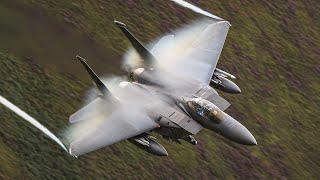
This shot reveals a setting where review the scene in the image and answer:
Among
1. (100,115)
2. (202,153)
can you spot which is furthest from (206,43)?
(100,115)

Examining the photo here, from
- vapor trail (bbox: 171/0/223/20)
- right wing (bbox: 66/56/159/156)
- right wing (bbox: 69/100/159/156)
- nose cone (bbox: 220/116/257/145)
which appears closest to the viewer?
right wing (bbox: 69/100/159/156)

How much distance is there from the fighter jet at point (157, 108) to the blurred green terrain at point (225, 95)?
2716 millimetres

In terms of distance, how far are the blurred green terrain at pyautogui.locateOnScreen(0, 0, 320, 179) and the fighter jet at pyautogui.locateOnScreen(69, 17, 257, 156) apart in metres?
2.72

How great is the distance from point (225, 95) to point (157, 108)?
9.67 meters

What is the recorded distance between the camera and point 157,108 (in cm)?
3145

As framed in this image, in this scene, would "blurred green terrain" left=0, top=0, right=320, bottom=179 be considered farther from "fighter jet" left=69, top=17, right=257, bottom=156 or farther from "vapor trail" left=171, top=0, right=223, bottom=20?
"fighter jet" left=69, top=17, right=257, bottom=156

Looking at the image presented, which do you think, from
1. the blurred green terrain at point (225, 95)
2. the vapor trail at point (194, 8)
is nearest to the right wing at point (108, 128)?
the blurred green terrain at point (225, 95)

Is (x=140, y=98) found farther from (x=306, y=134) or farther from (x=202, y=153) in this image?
(x=306, y=134)

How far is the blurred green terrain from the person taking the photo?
106ft

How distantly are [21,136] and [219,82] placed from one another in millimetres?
11369

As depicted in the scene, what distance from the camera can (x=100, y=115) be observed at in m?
31.6

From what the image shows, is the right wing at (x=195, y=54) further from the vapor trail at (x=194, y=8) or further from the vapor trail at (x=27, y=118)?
the vapor trail at (x=27, y=118)

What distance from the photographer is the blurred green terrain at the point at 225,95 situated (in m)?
32.2

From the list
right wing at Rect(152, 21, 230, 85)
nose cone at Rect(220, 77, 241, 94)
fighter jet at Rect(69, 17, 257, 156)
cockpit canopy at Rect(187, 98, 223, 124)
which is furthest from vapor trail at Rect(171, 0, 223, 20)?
cockpit canopy at Rect(187, 98, 223, 124)
